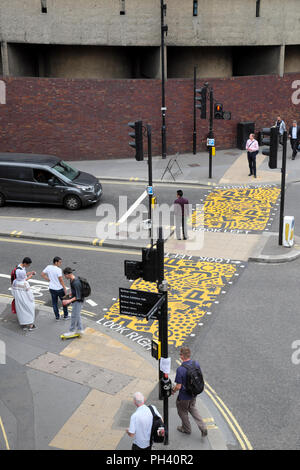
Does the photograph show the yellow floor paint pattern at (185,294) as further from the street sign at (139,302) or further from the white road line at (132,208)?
the white road line at (132,208)

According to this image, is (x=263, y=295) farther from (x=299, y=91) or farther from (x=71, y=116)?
(x=299, y=91)

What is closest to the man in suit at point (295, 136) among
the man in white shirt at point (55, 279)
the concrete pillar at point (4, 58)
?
the concrete pillar at point (4, 58)

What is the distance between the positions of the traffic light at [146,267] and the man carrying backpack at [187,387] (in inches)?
48.4

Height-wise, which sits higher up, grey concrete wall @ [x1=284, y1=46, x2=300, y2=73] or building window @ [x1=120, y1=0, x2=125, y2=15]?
building window @ [x1=120, y1=0, x2=125, y2=15]

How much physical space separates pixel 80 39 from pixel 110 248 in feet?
43.1

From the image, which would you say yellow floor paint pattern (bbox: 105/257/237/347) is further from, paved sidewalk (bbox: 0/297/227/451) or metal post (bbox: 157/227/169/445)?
metal post (bbox: 157/227/169/445)

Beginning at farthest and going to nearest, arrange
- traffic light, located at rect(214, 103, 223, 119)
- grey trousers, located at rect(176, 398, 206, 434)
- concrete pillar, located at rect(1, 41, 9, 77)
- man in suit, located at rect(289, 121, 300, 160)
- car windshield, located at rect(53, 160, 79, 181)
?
man in suit, located at rect(289, 121, 300, 160)
concrete pillar, located at rect(1, 41, 9, 77)
traffic light, located at rect(214, 103, 223, 119)
car windshield, located at rect(53, 160, 79, 181)
grey trousers, located at rect(176, 398, 206, 434)

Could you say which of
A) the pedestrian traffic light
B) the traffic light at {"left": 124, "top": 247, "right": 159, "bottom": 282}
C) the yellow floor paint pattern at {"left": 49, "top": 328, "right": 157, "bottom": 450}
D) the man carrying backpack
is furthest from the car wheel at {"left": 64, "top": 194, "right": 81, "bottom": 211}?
the man carrying backpack

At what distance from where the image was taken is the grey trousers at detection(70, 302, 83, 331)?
11.7m

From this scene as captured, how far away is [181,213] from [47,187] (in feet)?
19.7

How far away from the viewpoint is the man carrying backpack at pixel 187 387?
28.0 ft

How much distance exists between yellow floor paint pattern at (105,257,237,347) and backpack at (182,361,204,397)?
3.15 metres

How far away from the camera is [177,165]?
25.8 m

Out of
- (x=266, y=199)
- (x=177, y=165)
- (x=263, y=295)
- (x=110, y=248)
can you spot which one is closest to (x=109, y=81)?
(x=177, y=165)
